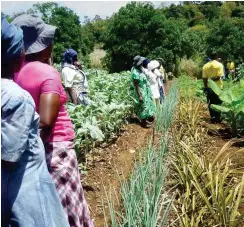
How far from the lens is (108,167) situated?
459 cm

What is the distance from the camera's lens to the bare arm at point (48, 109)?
78.0 inches

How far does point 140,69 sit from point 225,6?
165ft

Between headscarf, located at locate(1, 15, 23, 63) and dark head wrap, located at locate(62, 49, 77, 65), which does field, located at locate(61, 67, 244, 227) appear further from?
headscarf, located at locate(1, 15, 23, 63)

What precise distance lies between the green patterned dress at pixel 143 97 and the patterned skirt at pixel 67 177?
14.9 ft

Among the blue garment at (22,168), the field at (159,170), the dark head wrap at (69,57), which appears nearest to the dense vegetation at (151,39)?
the field at (159,170)

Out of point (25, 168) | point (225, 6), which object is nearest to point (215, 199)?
point (25, 168)

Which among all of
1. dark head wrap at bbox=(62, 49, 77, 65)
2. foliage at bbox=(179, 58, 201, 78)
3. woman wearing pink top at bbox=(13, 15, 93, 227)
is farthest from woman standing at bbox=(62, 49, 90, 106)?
foliage at bbox=(179, 58, 201, 78)

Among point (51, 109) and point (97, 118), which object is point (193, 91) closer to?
point (97, 118)

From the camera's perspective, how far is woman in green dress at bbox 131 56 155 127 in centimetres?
673

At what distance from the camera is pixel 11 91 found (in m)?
1.49

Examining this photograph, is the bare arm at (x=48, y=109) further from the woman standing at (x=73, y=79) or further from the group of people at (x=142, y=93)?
the group of people at (x=142, y=93)

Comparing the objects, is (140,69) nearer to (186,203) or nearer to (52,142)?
(186,203)

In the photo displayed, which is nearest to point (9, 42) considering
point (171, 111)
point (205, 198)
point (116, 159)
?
point (205, 198)

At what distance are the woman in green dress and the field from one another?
24 centimetres
